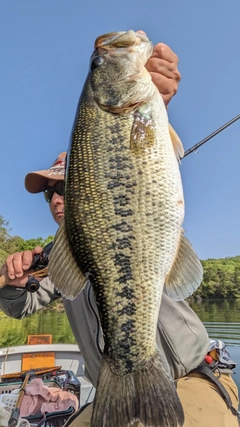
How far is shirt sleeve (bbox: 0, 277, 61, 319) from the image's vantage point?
8.34 ft

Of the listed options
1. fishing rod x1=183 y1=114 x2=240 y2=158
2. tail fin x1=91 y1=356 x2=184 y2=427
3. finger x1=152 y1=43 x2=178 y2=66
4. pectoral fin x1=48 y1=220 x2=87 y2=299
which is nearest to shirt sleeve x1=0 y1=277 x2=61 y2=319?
pectoral fin x1=48 y1=220 x2=87 y2=299

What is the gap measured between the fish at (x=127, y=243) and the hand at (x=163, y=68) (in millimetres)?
449

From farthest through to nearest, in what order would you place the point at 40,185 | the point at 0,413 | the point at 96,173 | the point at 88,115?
1. the point at 0,413
2. the point at 40,185
3. the point at 88,115
4. the point at 96,173

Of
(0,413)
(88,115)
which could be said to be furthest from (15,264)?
(0,413)

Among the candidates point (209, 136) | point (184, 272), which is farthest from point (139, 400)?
point (209, 136)

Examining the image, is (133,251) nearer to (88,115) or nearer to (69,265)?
(69,265)

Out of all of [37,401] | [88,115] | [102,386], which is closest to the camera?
[102,386]

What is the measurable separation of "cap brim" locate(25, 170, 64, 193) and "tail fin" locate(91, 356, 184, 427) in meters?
1.94

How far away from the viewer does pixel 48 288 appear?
321 centimetres

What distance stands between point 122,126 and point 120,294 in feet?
2.65

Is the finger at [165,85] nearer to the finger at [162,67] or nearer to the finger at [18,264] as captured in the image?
the finger at [162,67]

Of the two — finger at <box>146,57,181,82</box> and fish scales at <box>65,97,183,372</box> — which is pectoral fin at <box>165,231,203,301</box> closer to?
fish scales at <box>65,97,183,372</box>

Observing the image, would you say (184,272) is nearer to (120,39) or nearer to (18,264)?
(18,264)

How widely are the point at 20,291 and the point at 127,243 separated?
1171mm
